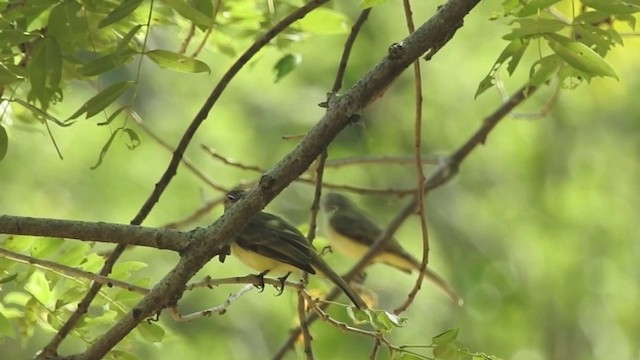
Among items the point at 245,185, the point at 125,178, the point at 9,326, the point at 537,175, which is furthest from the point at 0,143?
the point at 537,175

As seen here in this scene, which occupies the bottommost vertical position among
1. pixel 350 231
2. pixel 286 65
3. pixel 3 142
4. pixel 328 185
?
pixel 350 231

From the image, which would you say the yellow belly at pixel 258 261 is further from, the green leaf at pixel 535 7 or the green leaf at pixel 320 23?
the green leaf at pixel 535 7

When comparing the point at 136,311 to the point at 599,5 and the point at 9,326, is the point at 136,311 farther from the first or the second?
the point at 599,5

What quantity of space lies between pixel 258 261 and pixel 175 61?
124cm

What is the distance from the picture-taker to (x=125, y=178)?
9086mm

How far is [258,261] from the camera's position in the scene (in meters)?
4.39

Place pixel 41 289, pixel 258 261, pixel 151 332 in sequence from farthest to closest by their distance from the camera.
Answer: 1. pixel 258 261
2. pixel 41 289
3. pixel 151 332

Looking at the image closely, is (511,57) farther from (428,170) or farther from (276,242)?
(428,170)

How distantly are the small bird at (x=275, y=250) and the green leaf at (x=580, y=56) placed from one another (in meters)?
1.32

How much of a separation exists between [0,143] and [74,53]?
2.03 feet

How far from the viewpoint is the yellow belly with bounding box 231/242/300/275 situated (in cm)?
433

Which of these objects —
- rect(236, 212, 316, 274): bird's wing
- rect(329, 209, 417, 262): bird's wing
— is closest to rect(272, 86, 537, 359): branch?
rect(236, 212, 316, 274): bird's wing

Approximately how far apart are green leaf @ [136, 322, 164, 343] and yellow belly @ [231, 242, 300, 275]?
34.6 inches

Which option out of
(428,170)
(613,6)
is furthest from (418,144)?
(428,170)
